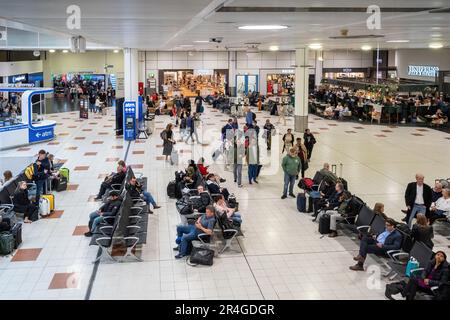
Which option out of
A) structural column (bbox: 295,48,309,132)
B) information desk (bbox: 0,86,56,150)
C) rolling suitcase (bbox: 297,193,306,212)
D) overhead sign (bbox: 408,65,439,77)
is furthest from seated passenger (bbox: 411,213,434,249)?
overhead sign (bbox: 408,65,439,77)

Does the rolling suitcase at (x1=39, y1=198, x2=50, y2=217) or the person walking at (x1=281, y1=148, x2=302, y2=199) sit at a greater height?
the person walking at (x1=281, y1=148, x2=302, y2=199)

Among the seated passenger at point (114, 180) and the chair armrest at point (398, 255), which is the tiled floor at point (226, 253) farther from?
the chair armrest at point (398, 255)

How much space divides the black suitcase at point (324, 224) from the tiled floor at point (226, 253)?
0.23 m

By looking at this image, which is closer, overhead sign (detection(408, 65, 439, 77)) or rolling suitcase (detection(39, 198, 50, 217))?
rolling suitcase (detection(39, 198, 50, 217))

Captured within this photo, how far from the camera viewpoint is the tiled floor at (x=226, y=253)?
27.7 ft

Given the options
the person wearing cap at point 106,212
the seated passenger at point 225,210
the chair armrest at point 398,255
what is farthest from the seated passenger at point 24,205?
the chair armrest at point 398,255

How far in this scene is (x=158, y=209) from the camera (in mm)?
12820

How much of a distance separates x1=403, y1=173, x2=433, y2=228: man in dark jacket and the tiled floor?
707 millimetres

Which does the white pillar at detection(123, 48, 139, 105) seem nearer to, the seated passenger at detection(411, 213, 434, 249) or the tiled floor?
the tiled floor

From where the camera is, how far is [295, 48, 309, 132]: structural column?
85.4 ft

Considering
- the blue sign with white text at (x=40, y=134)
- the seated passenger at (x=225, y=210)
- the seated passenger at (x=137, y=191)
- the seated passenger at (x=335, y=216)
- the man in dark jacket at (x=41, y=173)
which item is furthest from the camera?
the blue sign with white text at (x=40, y=134)

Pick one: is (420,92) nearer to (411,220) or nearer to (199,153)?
(199,153)
